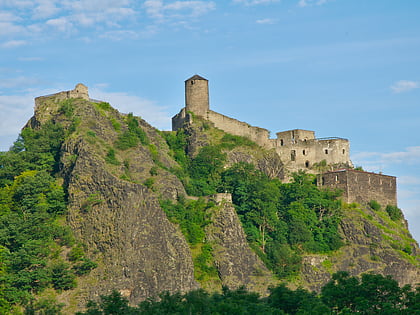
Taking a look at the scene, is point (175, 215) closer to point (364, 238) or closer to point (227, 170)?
point (227, 170)

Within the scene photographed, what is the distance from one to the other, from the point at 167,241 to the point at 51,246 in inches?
374

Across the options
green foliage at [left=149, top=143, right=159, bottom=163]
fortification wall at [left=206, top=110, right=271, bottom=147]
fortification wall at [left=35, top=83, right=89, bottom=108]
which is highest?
fortification wall at [left=35, top=83, right=89, bottom=108]

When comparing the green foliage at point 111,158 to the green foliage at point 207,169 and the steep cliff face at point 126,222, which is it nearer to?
the steep cliff face at point 126,222

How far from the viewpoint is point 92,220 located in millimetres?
77062

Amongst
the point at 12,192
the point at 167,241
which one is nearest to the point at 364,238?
the point at 167,241

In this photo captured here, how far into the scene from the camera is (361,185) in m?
95.1

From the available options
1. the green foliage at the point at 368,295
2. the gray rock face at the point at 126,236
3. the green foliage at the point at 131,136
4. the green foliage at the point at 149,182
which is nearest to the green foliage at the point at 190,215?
the green foliage at the point at 149,182

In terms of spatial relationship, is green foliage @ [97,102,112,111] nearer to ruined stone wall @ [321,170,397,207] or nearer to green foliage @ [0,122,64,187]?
green foliage @ [0,122,64,187]

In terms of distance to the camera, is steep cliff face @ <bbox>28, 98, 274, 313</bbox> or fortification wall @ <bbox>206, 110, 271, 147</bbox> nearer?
steep cliff face @ <bbox>28, 98, 274, 313</bbox>

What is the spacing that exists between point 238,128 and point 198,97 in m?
5.47

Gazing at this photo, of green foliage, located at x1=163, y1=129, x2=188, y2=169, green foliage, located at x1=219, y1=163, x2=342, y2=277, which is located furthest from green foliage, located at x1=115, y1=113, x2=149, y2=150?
green foliage, located at x1=219, y1=163, x2=342, y2=277

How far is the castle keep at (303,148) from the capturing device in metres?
95.6

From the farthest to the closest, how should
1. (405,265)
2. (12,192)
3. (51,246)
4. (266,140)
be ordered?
(266,140) → (405,265) → (12,192) → (51,246)

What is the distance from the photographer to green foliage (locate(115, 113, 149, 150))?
86.0 meters
